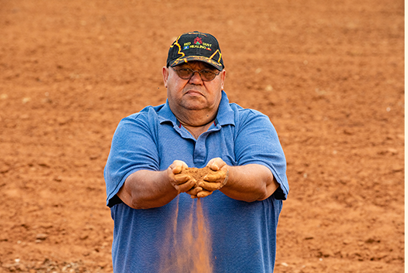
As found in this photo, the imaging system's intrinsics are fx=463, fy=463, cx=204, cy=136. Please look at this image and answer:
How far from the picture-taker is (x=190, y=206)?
2.23 metres

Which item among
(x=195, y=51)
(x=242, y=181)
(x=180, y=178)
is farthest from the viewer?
(x=195, y=51)

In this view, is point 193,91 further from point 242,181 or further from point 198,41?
point 242,181

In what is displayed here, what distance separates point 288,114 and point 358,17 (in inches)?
182

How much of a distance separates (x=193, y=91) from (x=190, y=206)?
0.59 metres

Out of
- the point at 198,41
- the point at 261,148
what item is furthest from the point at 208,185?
the point at 198,41

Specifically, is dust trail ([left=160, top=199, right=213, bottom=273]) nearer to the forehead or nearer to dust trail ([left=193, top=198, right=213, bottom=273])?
Answer: dust trail ([left=193, top=198, right=213, bottom=273])

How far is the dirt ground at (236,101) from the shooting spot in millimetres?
4559

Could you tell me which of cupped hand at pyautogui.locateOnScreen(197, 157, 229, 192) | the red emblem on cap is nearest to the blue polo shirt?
cupped hand at pyautogui.locateOnScreen(197, 157, 229, 192)

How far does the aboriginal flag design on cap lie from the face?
4cm


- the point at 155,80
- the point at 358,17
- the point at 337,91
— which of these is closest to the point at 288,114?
the point at 337,91

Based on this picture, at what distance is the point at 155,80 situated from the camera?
7.73m

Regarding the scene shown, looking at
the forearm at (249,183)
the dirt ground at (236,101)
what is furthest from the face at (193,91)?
the dirt ground at (236,101)

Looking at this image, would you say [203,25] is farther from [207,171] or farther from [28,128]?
[207,171]

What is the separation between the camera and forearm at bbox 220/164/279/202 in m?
2.00
